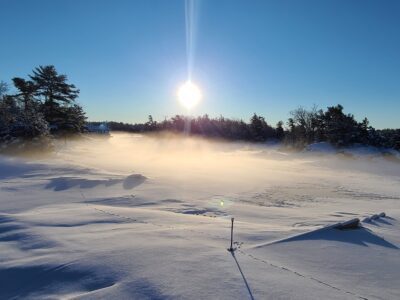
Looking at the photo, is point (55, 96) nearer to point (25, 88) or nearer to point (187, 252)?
point (25, 88)

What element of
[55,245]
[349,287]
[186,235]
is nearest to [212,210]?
[186,235]

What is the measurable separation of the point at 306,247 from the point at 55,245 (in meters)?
3.88

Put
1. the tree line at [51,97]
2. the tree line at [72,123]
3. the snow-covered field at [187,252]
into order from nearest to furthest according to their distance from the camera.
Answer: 1. the snow-covered field at [187,252]
2. the tree line at [72,123]
3. the tree line at [51,97]

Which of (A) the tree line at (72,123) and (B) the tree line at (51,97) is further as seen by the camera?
(B) the tree line at (51,97)

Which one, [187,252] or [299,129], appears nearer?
[187,252]

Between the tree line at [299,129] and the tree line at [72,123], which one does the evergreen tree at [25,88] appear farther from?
the tree line at [299,129]

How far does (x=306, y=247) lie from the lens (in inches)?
213

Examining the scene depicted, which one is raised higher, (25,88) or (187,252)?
(25,88)

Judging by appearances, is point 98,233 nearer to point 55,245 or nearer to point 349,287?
point 55,245

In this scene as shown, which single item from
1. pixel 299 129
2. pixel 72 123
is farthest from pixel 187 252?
pixel 299 129

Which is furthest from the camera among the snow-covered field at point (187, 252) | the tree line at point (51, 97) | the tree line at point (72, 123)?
the tree line at point (51, 97)

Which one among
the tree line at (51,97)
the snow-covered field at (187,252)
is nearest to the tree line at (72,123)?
the tree line at (51,97)

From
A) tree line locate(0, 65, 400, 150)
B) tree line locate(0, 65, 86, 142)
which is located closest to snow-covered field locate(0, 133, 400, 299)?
tree line locate(0, 65, 400, 150)

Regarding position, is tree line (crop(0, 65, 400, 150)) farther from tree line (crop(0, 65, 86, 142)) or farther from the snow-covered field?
the snow-covered field
